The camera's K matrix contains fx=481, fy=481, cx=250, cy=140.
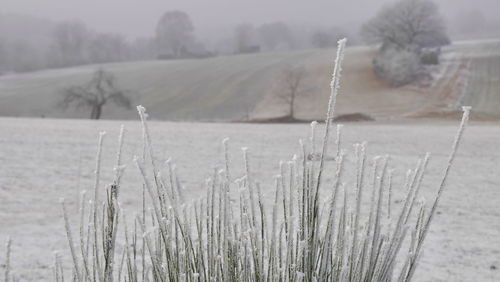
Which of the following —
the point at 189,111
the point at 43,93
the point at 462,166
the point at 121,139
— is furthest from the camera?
the point at 43,93

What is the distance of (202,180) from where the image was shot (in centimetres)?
976

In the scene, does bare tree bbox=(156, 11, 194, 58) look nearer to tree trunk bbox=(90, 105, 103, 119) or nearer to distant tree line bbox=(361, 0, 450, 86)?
distant tree line bbox=(361, 0, 450, 86)

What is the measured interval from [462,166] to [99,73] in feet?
92.0

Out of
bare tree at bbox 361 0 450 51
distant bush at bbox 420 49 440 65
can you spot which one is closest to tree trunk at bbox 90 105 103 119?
bare tree at bbox 361 0 450 51

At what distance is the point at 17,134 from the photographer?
55.4ft

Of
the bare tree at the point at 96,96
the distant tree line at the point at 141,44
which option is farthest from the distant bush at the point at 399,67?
the distant tree line at the point at 141,44

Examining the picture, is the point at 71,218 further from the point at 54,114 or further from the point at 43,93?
the point at 43,93

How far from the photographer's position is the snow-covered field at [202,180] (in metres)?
5.07

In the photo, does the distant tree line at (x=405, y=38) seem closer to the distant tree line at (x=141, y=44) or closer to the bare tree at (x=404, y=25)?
the bare tree at (x=404, y=25)

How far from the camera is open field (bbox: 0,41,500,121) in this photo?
33.2 m

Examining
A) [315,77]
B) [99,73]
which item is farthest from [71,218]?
[315,77]

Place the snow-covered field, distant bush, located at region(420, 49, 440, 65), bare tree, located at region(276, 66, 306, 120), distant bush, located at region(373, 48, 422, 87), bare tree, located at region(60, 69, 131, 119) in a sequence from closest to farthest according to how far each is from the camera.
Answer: the snow-covered field, bare tree, located at region(276, 66, 306, 120), bare tree, located at region(60, 69, 131, 119), distant bush, located at region(373, 48, 422, 87), distant bush, located at region(420, 49, 440, 65)

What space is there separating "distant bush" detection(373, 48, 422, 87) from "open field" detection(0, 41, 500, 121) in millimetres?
761

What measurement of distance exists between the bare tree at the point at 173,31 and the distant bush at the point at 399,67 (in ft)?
186
